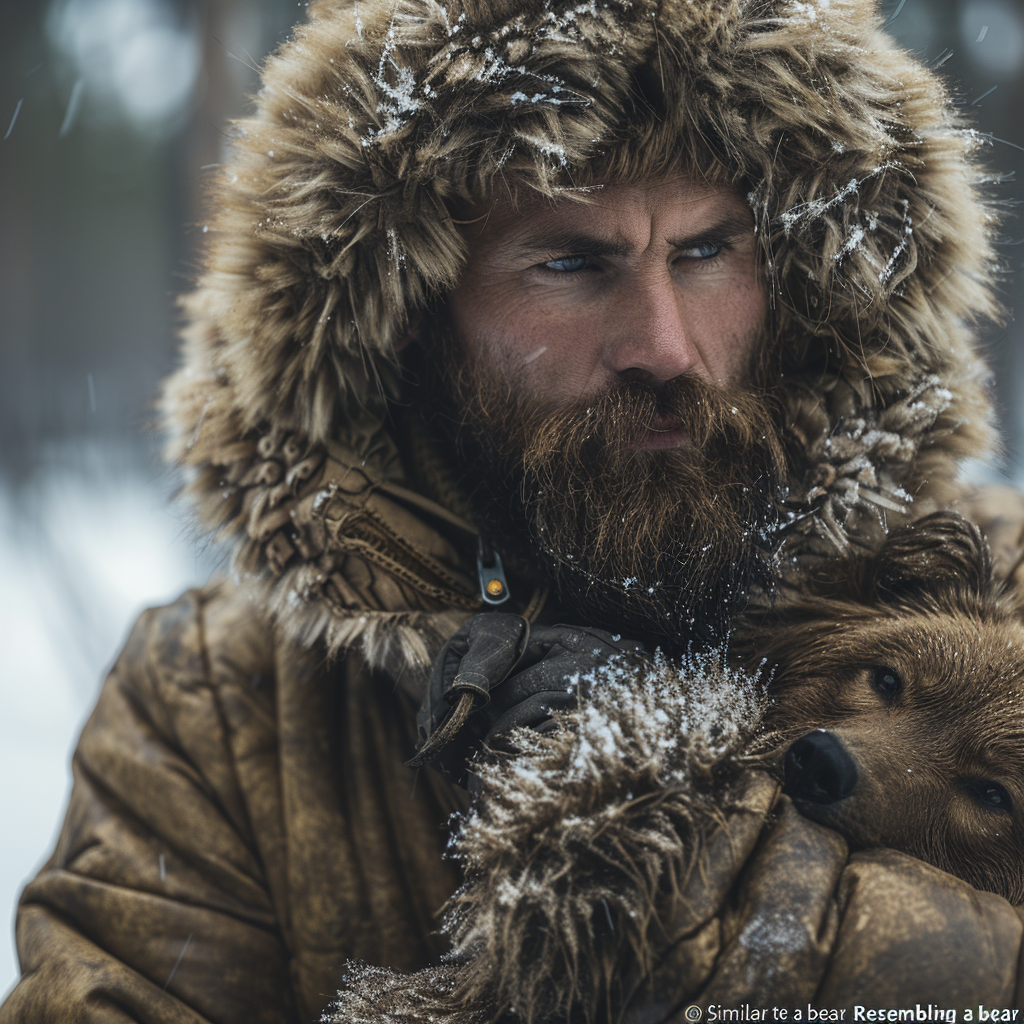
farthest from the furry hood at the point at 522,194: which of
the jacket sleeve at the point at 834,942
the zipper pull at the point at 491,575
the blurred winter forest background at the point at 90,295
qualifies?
the blurred winter forest background at the point at 90,295

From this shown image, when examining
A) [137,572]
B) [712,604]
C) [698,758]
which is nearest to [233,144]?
[712,604]

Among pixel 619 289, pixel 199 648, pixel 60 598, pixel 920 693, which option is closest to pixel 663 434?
pixel 619 289

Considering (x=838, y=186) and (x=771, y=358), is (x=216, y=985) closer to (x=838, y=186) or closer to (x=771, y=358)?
(x=771, y=358)

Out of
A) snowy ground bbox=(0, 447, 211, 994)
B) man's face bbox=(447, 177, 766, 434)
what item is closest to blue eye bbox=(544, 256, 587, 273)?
man's face bbox=(447, 177, 766, 434)

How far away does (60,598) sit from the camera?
13.1ft

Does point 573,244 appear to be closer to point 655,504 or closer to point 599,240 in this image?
point 599,240

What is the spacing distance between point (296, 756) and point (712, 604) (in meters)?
0.72

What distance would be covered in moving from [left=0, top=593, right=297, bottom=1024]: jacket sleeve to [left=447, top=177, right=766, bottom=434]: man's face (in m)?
0.82

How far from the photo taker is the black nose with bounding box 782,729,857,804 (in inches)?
32.7

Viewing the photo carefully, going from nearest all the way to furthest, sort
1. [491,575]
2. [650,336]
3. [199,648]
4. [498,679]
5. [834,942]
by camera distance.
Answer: [834,942] → [498,679] → [650,336] → [491,575] → [199,648]

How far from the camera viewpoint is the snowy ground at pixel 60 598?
3270 millimetres

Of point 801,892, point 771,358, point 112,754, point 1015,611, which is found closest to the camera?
point 801,892

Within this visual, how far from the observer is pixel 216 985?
1.22 meters

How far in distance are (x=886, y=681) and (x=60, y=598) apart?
403 centimetres
